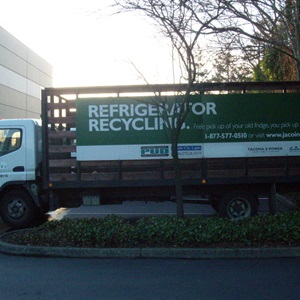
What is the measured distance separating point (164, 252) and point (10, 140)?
473 centimetres

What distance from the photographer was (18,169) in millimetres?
10156

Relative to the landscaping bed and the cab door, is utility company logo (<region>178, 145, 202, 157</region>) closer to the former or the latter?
the landscaping bed

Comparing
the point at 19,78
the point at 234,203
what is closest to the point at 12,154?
the point at 234,203

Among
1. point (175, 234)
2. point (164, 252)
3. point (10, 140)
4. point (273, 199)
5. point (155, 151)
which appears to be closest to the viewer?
point (164, 252)

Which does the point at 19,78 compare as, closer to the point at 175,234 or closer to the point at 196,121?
the point at 196,121

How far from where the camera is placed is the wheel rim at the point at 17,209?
33.5 feet

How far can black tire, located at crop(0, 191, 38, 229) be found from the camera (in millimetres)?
10203

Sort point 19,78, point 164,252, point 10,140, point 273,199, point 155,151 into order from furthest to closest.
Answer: point 19,78, point 10,140, point 273,199, point 155,151, point 164,252

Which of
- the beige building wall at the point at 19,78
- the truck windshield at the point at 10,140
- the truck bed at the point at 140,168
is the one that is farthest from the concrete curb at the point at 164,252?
the beige building wall at the point at 19,78

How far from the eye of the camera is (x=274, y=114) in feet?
32.8

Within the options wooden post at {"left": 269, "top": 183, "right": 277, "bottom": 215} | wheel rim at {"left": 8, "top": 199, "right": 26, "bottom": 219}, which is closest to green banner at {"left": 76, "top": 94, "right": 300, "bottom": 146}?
wooden post at {"left": 269, "top": 183, "right": 277, "bottom": 215}

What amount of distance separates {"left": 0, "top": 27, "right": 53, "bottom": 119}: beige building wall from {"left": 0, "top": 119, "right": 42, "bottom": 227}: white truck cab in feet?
120

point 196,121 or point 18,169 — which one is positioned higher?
point 196,121

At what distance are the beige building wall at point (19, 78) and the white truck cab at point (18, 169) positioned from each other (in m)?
36.5
